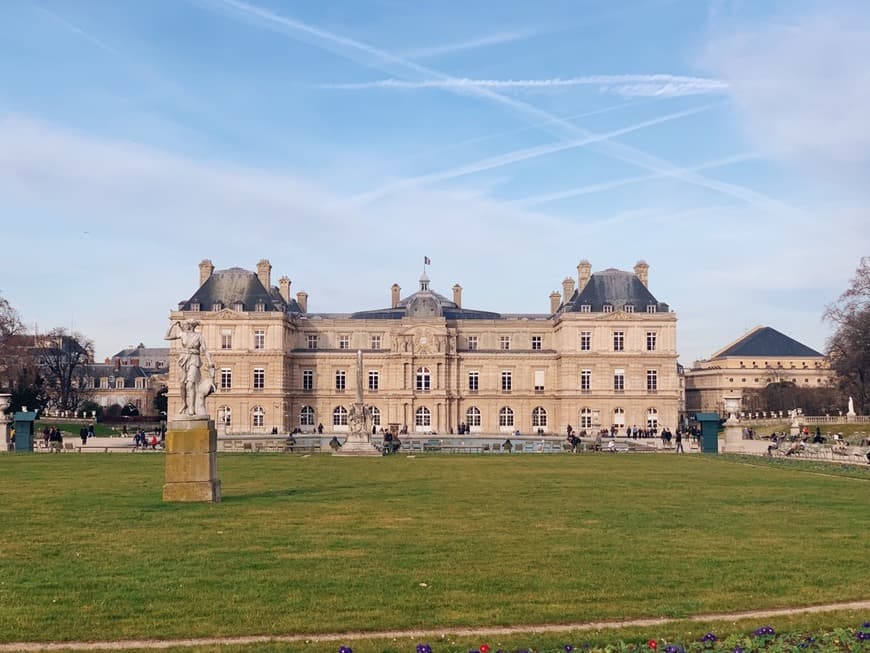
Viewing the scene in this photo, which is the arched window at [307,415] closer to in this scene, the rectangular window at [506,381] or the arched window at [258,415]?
the arched window at [258,415]

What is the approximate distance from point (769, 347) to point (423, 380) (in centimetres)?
7848

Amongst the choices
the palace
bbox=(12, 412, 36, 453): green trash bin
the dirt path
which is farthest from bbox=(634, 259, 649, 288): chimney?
the dirt path

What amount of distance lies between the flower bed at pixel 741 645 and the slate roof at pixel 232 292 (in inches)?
2937

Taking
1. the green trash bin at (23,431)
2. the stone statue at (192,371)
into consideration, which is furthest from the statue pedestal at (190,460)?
the green trash bin at (23,431)

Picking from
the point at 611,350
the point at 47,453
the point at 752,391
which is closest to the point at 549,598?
the point at 47,453

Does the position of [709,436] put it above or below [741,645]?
above

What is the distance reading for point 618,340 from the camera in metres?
80.4

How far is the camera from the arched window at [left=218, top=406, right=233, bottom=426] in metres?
80.7

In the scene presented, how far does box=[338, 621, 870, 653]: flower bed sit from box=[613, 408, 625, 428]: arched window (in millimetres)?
71718

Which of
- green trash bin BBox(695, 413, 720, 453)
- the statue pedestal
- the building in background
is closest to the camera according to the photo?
the statue pedestal

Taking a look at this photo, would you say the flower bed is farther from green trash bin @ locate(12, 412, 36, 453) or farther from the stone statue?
green trash bin @ locate(12, 412, 36, 453)

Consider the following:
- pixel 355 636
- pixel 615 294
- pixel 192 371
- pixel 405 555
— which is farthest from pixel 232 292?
pixel 355 636

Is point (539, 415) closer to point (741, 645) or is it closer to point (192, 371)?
point (192, 371)

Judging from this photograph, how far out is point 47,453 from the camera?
45.1m
